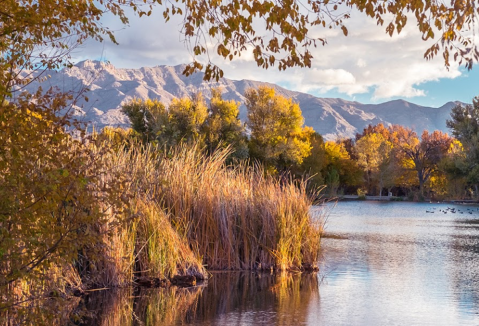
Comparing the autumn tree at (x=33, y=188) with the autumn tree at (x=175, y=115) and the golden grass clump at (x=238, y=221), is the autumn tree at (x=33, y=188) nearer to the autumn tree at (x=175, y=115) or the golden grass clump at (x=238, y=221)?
the golden grass clump at (x=238, y=221)

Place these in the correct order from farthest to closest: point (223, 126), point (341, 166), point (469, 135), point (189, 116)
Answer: point (341, 166), point (469, 135), point (223, 126), point (189, 116)

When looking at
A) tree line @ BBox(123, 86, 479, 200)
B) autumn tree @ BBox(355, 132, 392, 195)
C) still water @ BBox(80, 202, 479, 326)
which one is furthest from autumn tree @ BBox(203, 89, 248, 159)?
still water @ BBox(80, 202, 479, 326)

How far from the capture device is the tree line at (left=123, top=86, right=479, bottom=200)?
4425 cm

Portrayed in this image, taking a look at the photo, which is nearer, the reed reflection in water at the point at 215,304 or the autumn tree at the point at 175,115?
the reed reflection in water at the point at 215,304

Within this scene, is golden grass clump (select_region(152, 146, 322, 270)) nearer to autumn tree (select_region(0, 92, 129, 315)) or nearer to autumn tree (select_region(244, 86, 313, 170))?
autumn tree (select_region(0, 92, 129, 315))

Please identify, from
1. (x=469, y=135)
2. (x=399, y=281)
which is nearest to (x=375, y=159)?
(x=469, y=135)

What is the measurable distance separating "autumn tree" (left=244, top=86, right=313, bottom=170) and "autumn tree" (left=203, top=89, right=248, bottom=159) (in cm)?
357

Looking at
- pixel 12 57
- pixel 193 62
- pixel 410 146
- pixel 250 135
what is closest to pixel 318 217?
pixel 193 62

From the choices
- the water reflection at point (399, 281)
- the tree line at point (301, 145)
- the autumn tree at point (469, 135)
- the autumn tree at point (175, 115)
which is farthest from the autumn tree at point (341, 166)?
the water reflection at point (399, 281)

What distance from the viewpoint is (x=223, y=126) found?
45250 mm

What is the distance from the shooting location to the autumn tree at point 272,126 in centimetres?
4966

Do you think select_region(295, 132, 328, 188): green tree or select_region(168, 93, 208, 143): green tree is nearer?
select_region(168, 93, 208, 143): green tree

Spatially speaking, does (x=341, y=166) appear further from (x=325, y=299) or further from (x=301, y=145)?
(x=325, y=299)

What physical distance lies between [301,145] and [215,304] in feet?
141
